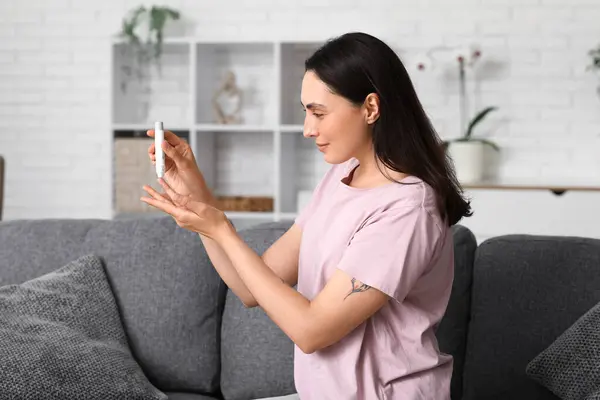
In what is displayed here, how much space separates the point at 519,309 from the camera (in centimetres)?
201

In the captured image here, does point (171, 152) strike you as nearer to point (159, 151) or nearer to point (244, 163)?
point (159, 151)

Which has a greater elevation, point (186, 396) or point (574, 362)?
point (574, 362)

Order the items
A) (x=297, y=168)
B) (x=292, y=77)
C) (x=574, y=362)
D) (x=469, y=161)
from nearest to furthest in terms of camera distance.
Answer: (x=574, y=362) → (x=469, y=161) → (x=292, y=77) → (x=297, y=168)

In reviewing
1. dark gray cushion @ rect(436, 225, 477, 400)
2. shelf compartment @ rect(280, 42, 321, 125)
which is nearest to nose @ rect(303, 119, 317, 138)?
dark gray cushion @ rect(436, 225, 477, 400)

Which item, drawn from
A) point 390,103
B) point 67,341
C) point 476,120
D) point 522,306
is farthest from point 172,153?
point 476,120

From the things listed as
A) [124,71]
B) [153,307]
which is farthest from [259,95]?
[153,307]

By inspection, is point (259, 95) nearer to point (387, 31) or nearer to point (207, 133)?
point (207, 133)

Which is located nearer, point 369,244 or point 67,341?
point 369,244

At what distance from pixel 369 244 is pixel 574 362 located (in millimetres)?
638

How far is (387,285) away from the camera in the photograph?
144cm

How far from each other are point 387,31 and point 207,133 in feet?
3.53

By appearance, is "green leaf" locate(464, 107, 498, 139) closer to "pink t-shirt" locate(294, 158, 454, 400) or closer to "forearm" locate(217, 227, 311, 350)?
"pink t-shirt" locate(294, 158, 454, 400)

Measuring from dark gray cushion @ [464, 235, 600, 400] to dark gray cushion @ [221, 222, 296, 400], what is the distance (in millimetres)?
439

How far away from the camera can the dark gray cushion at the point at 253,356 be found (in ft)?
6.82
